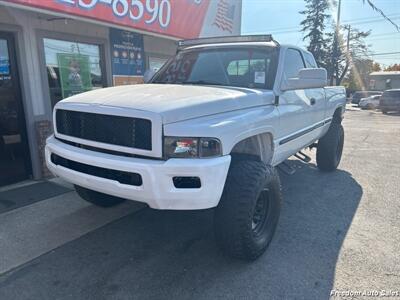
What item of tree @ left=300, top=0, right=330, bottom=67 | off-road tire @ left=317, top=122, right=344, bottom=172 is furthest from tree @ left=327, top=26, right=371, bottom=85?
off-road tire @ left=317, top=122, right=344, bottom=172

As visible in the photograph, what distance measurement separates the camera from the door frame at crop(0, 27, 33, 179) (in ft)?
16.0

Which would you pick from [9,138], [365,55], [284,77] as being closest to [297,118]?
[284,77]

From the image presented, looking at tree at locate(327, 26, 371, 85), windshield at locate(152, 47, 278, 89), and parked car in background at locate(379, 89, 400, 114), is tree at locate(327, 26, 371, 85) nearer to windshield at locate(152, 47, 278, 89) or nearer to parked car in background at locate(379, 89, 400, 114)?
parked car in background at locate(379, 89, 400, 114)

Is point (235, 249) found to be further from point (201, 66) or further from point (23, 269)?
point (201, 66)

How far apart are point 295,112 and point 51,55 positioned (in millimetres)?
4009

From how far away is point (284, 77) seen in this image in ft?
12.5

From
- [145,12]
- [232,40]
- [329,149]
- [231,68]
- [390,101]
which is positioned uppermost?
[145,12]

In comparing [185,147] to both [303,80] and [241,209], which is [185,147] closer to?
[241,209]

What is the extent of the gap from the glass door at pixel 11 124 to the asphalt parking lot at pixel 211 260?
195 cm

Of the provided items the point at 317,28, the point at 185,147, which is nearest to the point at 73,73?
the point at 185,147

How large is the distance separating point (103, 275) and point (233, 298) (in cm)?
111

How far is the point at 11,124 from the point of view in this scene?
16.6 ft

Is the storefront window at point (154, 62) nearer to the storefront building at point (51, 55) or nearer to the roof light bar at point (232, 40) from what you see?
the storefront building at point (51, 55)

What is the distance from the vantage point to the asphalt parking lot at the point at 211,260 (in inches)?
105
